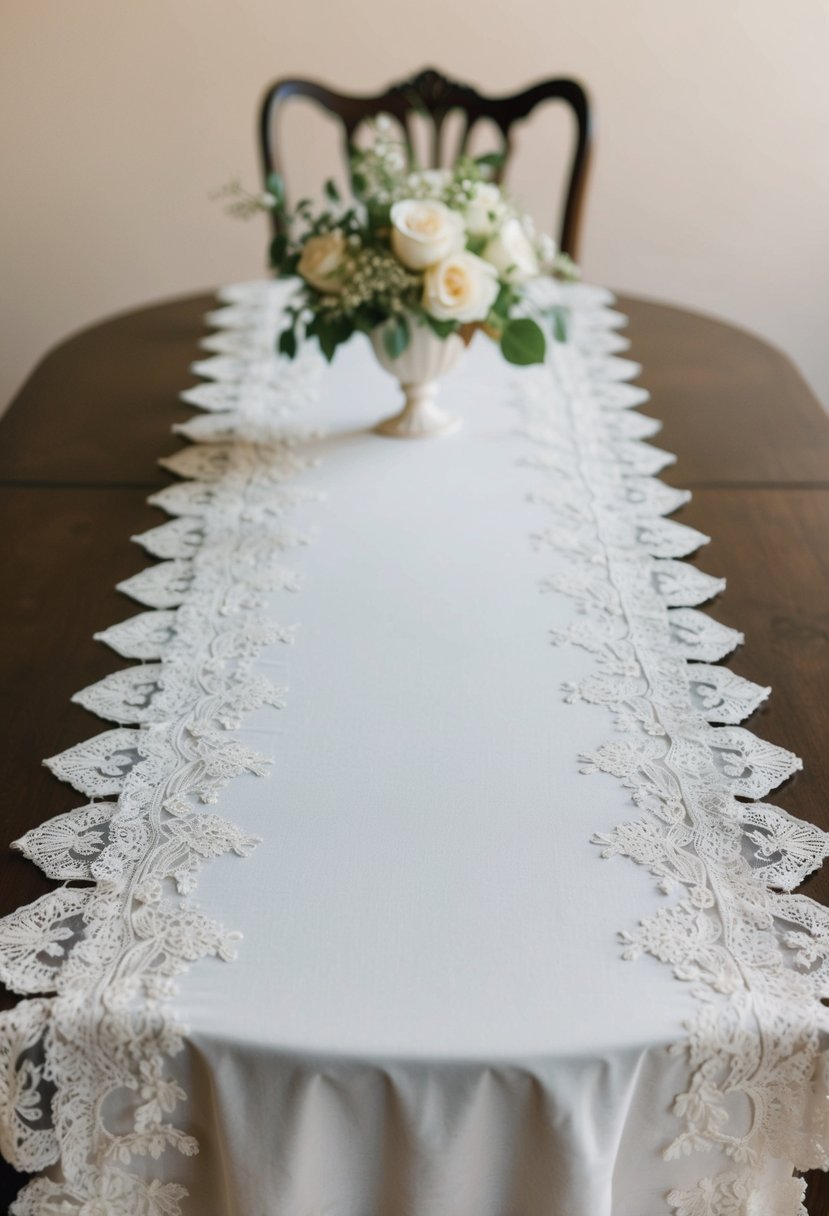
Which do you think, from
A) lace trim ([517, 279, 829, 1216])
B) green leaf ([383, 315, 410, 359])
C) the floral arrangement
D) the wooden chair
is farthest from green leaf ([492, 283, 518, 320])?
the wooden chair

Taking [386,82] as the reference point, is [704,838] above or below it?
below

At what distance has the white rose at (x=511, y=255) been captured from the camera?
1.55 m

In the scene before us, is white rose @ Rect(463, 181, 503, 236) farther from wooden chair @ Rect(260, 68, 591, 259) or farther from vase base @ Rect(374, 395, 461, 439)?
wooden chair @ Rect(260, 68, 591, 259)

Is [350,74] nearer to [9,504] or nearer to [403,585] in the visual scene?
[9,504]

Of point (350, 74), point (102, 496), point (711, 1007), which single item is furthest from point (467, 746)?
point (350, 74)

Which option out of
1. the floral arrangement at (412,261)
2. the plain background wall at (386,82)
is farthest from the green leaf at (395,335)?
the plain background wall at (386,82)

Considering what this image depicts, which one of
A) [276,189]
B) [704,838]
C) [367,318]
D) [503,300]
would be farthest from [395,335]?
[704,838]

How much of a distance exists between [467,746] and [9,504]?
0.79m

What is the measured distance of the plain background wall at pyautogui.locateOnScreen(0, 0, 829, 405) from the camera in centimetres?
294

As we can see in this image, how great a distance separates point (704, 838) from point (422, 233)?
0.86 m

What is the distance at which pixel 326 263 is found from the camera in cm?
153

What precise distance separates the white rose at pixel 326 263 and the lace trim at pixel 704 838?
0.38m

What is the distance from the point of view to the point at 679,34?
293 centimetres

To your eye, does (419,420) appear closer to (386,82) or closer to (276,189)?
(276,189)
